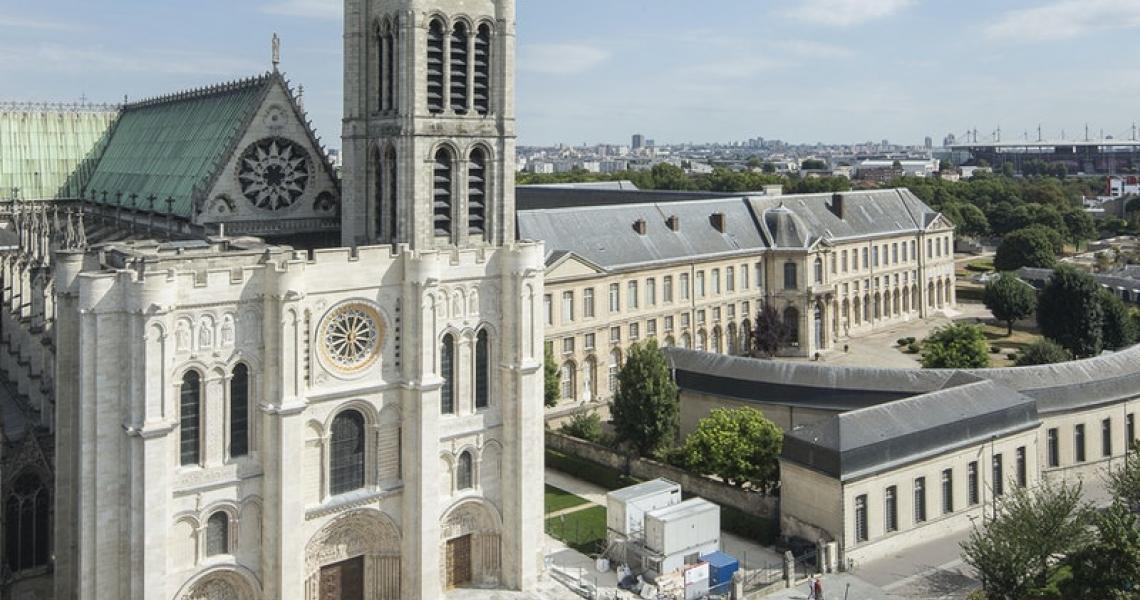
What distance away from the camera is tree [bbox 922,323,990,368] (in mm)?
55844

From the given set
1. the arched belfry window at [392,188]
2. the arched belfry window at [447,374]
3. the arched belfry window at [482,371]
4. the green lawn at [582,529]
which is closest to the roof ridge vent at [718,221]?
the green lawn at [582,529]

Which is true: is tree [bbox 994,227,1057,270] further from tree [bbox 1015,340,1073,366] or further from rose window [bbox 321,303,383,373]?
rose window [bbox 321,303,383,373]

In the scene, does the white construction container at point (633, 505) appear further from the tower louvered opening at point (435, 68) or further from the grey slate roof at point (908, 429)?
the tower louvered opening at point (435, 68)

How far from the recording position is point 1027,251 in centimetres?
10062

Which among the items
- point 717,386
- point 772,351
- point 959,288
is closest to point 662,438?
point 717,386

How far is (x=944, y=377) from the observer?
45969mm

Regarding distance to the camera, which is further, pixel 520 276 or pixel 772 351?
pixel 772 351

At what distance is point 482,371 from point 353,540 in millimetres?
6633

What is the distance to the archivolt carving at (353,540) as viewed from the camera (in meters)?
30.4

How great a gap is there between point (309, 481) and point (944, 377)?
29.3 meters

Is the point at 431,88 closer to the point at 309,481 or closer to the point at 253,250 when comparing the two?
the point at 253,250

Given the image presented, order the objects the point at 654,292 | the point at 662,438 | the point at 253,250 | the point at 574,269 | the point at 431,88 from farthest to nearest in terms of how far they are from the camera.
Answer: the point at 654,292 → the point at 574,269 → the point at 662,438 → the point at 431,88 → the point at 253,250

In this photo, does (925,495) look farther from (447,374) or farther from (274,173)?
(274,173)

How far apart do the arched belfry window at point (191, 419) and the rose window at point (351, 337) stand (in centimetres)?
378
